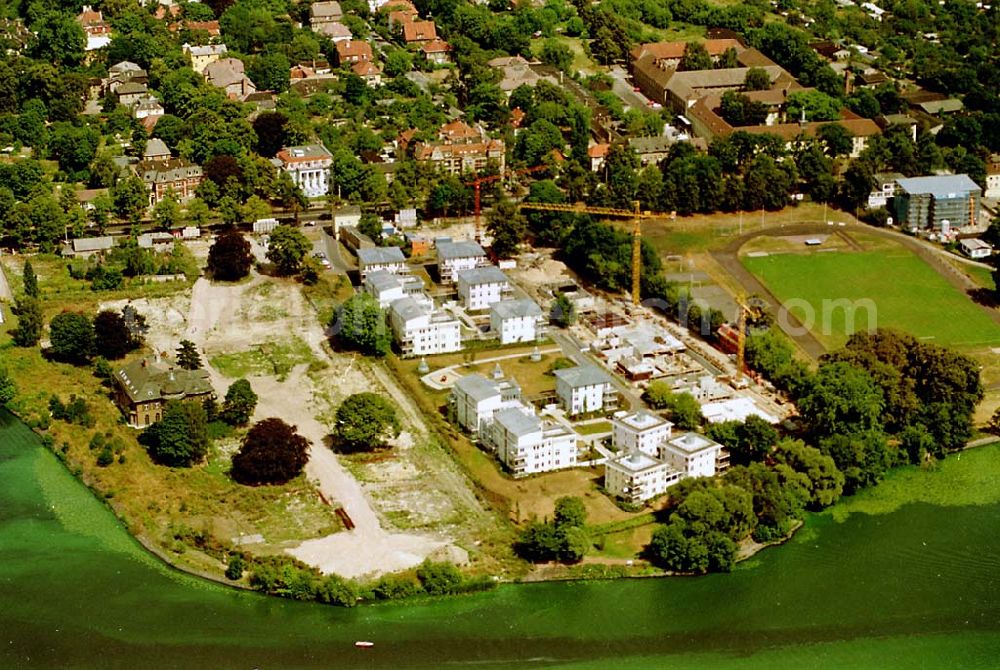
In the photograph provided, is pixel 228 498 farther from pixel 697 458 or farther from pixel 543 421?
pixel 697 458

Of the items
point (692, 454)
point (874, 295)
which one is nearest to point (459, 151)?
point (874, 295)

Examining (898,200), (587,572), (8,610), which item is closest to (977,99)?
(898,200)

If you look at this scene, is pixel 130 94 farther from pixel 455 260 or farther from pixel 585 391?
pixel 585 391

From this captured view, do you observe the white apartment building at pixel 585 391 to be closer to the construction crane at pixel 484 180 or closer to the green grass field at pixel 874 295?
the green grass field at pixel 874 295

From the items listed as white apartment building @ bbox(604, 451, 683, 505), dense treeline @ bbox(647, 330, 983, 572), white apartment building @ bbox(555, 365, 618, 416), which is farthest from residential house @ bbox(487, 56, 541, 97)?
white apartment building @ bbox(604, 451, 683, 505)

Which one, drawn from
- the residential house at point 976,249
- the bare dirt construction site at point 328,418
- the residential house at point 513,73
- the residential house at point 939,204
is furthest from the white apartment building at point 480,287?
the residential house at point 513,73
